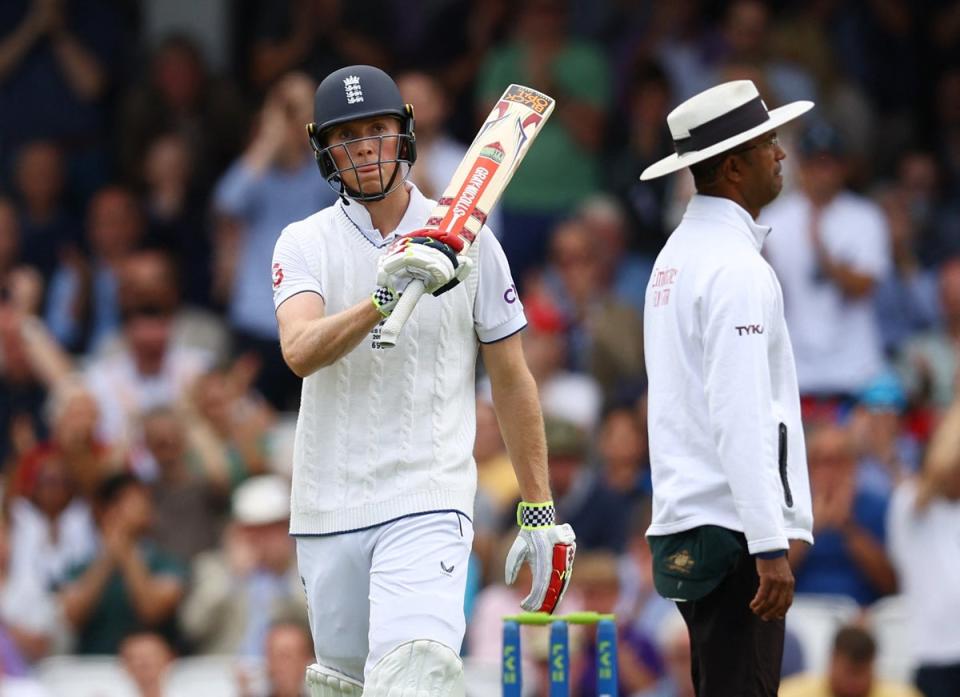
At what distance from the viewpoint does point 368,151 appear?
20.5ft

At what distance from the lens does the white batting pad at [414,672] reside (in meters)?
5.89

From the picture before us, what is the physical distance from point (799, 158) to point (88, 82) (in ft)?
17.0

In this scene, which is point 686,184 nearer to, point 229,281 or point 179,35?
point 229,281

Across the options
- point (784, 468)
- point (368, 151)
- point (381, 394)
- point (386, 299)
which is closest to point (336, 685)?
point (381, 394)

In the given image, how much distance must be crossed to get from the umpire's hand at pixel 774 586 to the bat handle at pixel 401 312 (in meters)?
1.25

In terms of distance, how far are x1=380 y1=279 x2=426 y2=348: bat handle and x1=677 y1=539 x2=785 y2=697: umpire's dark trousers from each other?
1.26 m

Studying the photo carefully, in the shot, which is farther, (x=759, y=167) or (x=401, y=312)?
(x=759, y=167)

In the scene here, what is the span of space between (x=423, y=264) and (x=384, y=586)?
97 centimetres

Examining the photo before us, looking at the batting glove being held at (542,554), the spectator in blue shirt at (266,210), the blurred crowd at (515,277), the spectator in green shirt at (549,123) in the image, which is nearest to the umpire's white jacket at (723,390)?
the batting glove being held at (542,554)

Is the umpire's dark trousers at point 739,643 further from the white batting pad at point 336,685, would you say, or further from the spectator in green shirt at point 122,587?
the spectator in green shirt at point 122,587

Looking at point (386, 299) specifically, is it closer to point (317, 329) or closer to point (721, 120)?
point (317, 329)

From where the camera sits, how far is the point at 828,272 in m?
11.4

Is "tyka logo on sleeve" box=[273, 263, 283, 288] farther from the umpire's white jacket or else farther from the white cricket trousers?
the umpire's white jacket

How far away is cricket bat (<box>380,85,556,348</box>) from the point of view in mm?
5766
